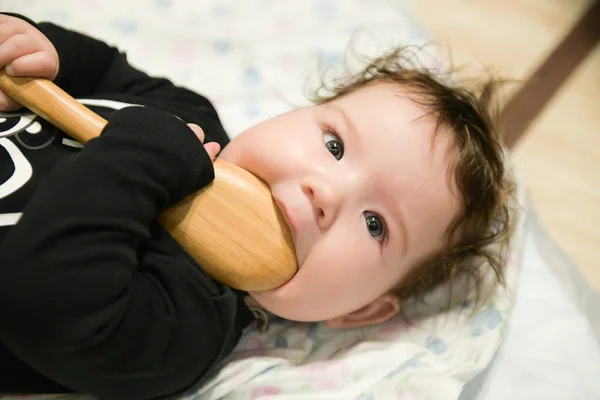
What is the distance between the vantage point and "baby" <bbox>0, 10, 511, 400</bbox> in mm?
579

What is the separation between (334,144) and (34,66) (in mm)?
367

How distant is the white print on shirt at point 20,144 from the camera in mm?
631

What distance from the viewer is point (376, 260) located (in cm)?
73

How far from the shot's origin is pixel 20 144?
675 mm

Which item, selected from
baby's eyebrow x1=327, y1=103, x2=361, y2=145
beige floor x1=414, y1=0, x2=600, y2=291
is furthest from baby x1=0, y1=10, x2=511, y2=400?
beige floor x1=414, y1=0, x2=600, y2=291

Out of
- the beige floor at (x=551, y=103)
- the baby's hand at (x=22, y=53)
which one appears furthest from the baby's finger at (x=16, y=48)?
the beige floor at (x=551, y=103)

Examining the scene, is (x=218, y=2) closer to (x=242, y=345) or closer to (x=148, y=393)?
(x=242, y=345)

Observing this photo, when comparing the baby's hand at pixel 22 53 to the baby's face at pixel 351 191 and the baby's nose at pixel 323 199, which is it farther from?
the baby's nose at pixel 323 199

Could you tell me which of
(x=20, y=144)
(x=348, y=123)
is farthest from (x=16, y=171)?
(x=348, y=123)

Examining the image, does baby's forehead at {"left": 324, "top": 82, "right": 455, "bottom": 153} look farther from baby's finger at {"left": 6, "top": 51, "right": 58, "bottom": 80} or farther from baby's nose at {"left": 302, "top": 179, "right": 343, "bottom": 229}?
baby's finger at {"left": 6, "top": 51, "right": 58, "bottom": 80}

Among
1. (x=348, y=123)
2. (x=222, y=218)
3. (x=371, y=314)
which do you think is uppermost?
(x=348, y=123)

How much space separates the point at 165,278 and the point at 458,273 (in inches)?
17.7

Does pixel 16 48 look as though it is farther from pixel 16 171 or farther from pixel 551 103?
pixel 551 103

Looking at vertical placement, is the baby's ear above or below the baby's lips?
below
